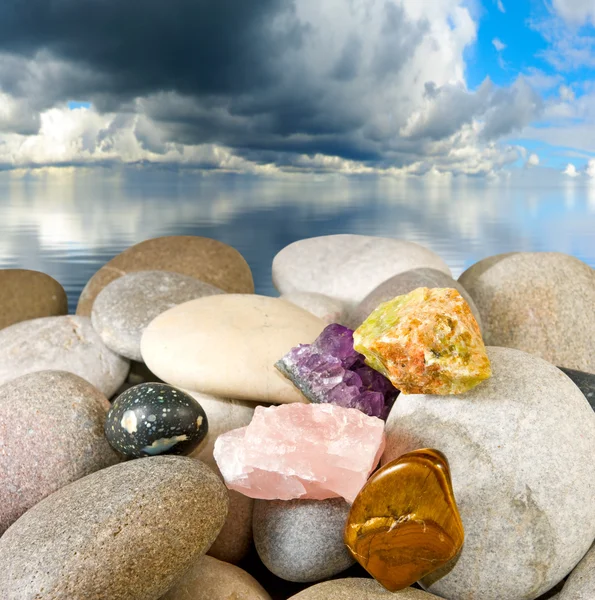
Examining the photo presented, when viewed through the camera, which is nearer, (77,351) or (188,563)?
(188,563)

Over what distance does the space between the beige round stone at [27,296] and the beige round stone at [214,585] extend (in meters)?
2.73

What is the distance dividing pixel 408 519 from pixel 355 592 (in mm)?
364

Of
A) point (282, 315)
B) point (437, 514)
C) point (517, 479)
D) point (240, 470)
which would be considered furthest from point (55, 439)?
point (517, 479)

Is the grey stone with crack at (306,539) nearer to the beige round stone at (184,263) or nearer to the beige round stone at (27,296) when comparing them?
the beige round stone at (184,263)

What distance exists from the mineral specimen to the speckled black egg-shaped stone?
684mm

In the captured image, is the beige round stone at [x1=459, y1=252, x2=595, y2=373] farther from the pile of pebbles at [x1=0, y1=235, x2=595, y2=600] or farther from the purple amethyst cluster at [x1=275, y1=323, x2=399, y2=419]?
the purple amethyst cluster at [x1=275, y1=323, x2=399, y2=419]

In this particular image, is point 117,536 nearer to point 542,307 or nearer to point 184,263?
point 542,307

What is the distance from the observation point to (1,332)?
11.9ft

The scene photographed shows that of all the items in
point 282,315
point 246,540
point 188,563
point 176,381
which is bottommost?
point 246,540

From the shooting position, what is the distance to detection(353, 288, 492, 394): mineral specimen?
1862 millimetres

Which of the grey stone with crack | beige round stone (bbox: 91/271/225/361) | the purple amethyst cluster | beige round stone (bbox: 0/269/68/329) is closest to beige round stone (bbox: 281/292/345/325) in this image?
beige round stone (bbox: 91/271/225/361)

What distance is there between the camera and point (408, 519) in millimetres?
1703

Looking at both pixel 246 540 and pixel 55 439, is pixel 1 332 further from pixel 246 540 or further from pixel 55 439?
pixel 246 540

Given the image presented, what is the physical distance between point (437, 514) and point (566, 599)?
58 centimetres
